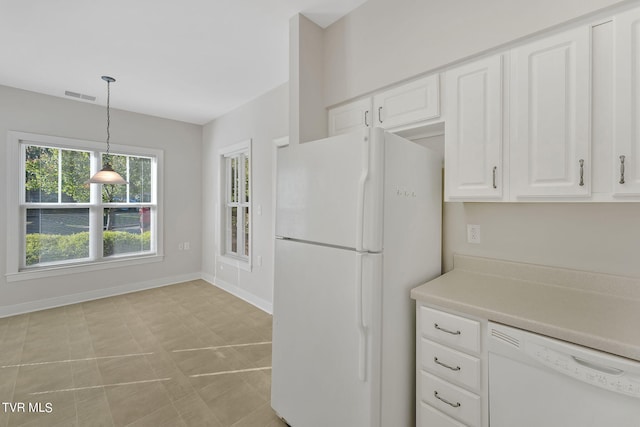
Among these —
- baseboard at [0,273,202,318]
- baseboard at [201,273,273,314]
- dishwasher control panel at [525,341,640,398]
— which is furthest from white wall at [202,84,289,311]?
dishwasher control panel at [525,341,640,398]

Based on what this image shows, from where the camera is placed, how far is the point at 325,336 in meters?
1.55

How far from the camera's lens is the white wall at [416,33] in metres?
1.43

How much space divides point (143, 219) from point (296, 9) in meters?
4.02

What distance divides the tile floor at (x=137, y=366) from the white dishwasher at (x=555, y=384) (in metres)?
1.43

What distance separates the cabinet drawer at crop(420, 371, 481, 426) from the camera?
1.31m

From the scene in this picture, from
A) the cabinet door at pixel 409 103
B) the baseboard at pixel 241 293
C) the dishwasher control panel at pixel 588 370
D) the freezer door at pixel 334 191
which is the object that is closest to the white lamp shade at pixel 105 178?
the baseboard at pixel 241 293

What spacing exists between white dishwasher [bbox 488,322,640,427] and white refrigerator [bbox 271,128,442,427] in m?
0.45

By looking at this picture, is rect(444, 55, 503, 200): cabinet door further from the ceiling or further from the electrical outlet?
the ceiling

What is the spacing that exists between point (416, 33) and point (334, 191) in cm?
126

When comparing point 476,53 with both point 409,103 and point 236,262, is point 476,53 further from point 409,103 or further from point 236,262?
point 236,262

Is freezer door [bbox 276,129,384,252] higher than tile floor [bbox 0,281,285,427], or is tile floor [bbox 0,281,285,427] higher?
freezer door [bbox 276,129,384,252]

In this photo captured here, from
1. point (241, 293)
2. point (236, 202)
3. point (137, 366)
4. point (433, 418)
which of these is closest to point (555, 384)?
point (433, 418)

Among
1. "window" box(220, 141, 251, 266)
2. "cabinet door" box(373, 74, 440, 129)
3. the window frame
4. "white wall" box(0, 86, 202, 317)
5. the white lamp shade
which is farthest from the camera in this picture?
"window" box(220, 141, 251, 266)

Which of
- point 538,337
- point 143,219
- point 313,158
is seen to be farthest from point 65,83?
point 538,337
